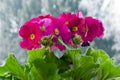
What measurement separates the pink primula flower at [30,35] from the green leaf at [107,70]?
0.25 metres

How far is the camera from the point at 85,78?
40.2 inches

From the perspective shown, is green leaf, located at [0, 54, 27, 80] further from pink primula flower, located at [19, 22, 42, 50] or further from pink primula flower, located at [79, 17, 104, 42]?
pink primula flower, located at [79, 17, 104, 42]

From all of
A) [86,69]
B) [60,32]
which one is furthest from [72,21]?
[86,69]

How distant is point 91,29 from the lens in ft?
3.77

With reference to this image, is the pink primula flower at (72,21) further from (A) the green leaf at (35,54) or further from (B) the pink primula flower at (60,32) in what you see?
(A) the green leaf at (35,54)

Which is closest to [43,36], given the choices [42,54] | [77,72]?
[42,54]

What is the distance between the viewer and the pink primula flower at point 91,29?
44.0 inches

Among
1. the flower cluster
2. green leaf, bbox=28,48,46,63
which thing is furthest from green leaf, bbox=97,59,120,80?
green leaf, bbox=28,48,46,63

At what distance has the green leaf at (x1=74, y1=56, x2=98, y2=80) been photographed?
1000mm

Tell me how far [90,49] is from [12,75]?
0.31 metres

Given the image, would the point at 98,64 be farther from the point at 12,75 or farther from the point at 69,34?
the point at 12,75

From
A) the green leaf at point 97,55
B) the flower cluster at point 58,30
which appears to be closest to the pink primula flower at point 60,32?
the flower cluster at point 58,30

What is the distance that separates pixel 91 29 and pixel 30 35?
244 mm

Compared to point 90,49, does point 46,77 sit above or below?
below
